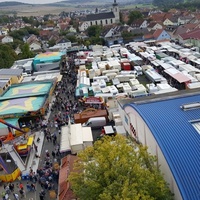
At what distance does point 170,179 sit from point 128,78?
1615 centimetres

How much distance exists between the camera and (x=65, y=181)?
1202 centimetres

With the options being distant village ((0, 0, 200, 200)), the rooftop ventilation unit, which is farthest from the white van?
the rooftop ventilation unit

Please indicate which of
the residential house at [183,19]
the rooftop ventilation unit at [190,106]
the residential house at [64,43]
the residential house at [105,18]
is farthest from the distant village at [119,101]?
the residential house at [105,18]

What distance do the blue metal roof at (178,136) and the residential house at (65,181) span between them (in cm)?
349

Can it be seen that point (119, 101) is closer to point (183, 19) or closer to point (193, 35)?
point (193, 35)

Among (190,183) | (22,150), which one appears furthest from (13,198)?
(190,183)

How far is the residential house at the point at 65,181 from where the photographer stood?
36.8ft

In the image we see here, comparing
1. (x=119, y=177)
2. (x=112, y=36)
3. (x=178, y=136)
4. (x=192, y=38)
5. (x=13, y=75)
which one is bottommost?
(x=112, y=36)

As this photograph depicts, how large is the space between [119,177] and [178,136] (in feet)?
9.38

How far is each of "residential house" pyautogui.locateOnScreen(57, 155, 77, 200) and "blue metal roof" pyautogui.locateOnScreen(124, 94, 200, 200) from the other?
11.5ft

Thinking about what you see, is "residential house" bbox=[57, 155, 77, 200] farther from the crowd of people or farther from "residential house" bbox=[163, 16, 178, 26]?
"residential house" bbox=[163, 16, 178, 26]

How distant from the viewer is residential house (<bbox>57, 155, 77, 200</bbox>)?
1123cm

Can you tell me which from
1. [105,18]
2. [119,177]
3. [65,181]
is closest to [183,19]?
[105,18]

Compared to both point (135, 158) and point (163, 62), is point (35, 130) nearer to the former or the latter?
point (135, 158)
